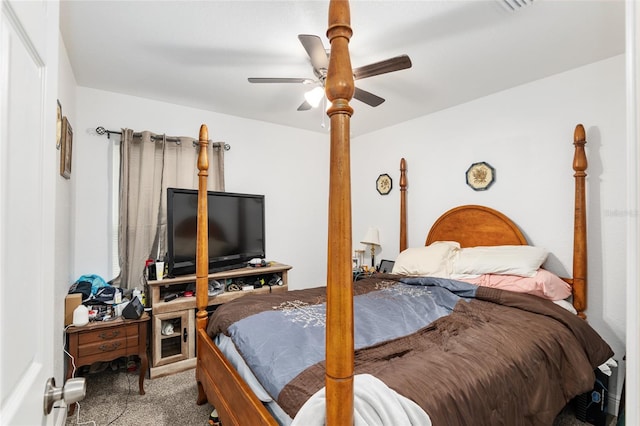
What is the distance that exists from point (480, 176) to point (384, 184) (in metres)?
1.23

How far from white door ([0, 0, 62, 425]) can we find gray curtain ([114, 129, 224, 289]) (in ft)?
8.03

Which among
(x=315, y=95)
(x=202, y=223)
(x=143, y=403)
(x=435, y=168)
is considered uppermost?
(x=315, y=95)

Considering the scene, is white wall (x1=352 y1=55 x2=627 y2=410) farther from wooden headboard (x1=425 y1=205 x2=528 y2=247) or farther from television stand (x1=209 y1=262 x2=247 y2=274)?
television stand (x1=209 y1=262 x2=247 y2=274)

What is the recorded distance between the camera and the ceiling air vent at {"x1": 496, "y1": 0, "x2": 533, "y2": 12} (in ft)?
5.33

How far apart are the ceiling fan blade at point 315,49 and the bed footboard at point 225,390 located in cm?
178

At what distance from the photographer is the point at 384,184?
393cm

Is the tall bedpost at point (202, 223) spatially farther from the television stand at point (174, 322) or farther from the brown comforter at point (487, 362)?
the television stand at point (174, 322)

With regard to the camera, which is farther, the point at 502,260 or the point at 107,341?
the point at 502,260

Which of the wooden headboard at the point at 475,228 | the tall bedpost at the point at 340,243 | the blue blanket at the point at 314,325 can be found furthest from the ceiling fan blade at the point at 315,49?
the wooden headboard at the point at 475,228

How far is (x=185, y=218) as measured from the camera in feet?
9.24

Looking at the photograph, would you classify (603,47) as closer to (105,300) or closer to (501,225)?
(501,225)

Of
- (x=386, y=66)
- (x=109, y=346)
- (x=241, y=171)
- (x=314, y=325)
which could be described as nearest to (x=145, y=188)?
(x=241, y=171)

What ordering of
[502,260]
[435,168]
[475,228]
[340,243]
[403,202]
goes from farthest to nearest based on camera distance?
[403,202], [435,168], [475,228], [502,260], [340,243]

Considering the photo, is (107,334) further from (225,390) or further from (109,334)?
(225,390)
